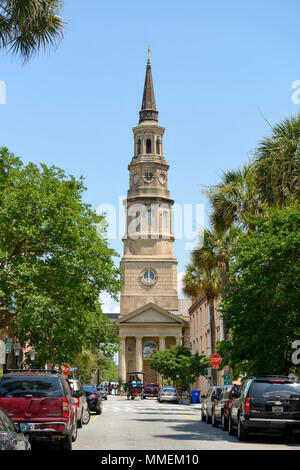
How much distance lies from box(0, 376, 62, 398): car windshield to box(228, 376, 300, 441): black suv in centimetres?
528

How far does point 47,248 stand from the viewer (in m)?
25.7

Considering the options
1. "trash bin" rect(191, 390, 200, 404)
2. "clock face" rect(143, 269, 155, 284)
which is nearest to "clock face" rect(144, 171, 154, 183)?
"clock face" rect(143, 269, 155, 284)

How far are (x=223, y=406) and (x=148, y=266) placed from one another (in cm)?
7473

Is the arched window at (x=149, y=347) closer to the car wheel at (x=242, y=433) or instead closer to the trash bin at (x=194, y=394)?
the trash bin at (x=194, y=394)

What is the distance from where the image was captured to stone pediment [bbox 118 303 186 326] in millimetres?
91438

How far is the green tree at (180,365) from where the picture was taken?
58.3 metres

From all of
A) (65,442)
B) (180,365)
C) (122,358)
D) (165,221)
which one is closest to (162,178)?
(165,221)

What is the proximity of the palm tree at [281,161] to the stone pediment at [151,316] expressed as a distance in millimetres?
70431

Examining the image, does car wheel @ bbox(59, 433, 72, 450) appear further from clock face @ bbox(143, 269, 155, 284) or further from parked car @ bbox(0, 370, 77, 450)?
clock face @ bbox(143, 269, 155, 284)

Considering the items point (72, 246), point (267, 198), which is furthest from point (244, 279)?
point (72, 246)

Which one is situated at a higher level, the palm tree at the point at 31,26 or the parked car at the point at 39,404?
the palm tree at the point at 31,26

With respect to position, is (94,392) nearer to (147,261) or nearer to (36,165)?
(36,165)

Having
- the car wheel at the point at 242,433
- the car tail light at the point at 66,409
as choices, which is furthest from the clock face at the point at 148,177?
the car tail light at the point at 66,409

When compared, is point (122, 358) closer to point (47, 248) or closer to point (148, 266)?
point (148, 266)
